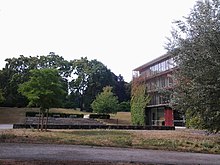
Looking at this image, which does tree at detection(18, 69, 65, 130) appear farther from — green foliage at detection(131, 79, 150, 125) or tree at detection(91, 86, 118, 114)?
tree at detection(91, 86, 118, 114)

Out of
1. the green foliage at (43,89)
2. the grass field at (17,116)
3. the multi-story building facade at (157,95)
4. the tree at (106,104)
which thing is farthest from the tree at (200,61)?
the tree at (106,104)

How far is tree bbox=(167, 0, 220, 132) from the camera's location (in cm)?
1195

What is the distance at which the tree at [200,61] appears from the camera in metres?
11.9

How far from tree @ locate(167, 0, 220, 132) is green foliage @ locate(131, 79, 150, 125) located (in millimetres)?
42637

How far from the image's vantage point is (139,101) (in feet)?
192

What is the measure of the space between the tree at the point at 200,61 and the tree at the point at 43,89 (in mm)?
17321

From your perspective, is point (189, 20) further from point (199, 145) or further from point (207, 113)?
point (199, 145)

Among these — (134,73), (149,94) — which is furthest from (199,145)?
(134,73)

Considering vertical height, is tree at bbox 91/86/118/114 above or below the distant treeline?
below

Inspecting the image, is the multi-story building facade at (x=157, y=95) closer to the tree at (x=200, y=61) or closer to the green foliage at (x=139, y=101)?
the green foliage at (x=139, y=101)

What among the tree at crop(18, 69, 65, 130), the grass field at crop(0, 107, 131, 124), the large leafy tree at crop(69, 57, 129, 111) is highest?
the large leafy tree at crop(69, 57, 129, 111)

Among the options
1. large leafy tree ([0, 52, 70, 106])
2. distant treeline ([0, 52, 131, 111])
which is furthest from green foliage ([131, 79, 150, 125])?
distant treeline ([0, 52, 131, 111])

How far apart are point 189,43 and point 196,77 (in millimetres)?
1583

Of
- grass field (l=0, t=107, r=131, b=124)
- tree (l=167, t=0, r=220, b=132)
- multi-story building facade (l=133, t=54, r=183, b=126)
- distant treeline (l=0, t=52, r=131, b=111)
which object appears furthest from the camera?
distant treeline (l=0, t=52, r=131, b=111)
